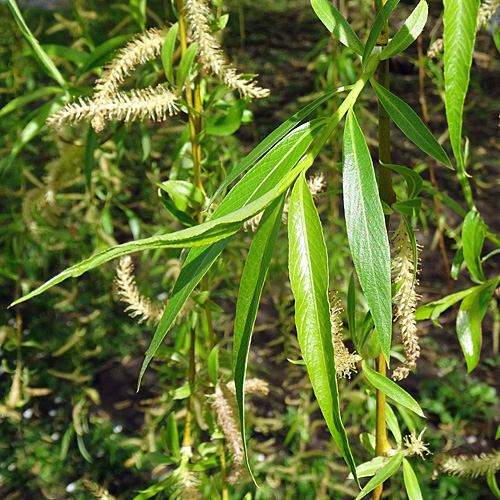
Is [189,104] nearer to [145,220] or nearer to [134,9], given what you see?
[134,9]

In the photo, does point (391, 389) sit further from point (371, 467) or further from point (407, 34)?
point (407, 34)

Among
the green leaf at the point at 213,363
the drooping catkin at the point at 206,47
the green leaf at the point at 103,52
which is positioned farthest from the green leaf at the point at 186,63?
the green leaf at the point at 213,363

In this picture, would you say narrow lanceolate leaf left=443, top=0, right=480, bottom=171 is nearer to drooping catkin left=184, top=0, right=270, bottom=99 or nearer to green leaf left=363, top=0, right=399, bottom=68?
green leaf left=363, top=0, right=399, bottom=68

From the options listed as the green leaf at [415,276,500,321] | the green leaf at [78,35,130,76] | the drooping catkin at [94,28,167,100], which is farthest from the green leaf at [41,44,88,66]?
the green leaf at [415,276,500,321]

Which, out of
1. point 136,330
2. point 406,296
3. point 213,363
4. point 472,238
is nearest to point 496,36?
point 472,238

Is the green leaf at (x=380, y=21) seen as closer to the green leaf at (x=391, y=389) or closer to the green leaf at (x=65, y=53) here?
the green leaf at (x=391, y=389)

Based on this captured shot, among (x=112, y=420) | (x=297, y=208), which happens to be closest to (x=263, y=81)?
(x=112, y=420)
